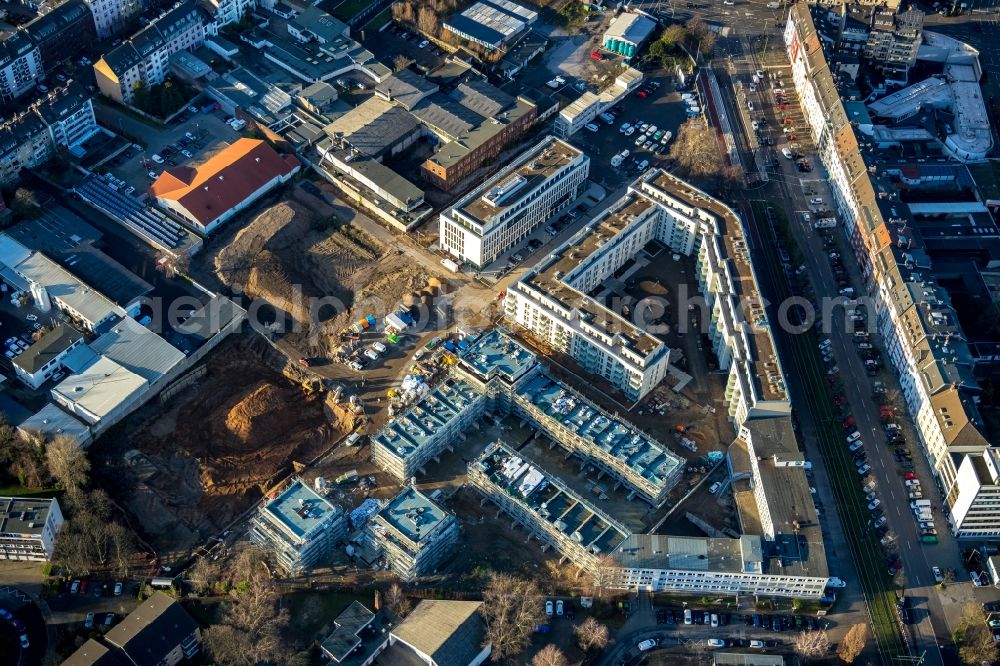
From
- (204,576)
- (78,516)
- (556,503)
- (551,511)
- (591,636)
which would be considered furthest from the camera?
(556,503)

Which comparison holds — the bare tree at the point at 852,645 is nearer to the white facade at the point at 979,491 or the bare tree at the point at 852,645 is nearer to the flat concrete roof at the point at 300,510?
the white facade at the point at 979,491

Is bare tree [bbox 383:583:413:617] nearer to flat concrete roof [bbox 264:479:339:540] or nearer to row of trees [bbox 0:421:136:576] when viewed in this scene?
flat concrete roof [bbox 264:479:339:540]

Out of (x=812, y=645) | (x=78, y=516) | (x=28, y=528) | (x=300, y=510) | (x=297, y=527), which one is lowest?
(x=812, y=645)

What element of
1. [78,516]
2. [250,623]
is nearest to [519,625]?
[250,623]

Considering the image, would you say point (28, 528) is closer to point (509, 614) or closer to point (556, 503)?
point (509, 614)

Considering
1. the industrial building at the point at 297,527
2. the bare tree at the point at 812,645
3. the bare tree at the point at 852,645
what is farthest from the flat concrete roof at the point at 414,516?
the bare tree at the point at 852,645

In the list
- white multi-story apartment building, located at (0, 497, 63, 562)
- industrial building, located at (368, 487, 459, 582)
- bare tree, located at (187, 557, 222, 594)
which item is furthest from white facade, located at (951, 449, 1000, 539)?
white multi-story apartment building, located at (0, 497, 63, 562)
